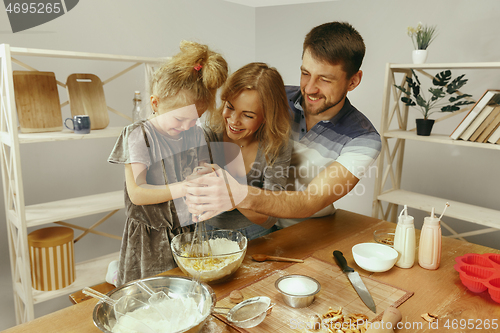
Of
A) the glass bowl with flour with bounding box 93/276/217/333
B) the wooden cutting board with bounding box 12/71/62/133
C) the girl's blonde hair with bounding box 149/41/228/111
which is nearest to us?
the glass bowl with flour with bounding box 93/276/217/333

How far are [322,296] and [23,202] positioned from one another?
154 centimetres

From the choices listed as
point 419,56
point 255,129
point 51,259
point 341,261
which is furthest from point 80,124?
point 419,56

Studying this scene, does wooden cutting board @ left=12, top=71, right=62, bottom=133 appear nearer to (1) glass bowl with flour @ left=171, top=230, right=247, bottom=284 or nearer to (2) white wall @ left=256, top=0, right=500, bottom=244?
(1) glass bowl with flour @ left=171, top=230, right=247, bottom=284

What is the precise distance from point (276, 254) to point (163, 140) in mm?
581

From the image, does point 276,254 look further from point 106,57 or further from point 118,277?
point 106,57

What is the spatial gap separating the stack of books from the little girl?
1.52 meters

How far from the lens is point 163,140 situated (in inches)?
52.8

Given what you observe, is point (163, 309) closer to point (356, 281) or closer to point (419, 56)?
point (356, 281)

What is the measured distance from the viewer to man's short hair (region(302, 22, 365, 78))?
1.50m

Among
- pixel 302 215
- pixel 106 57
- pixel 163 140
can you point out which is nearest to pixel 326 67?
pixel 302 215

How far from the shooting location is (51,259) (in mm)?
1911

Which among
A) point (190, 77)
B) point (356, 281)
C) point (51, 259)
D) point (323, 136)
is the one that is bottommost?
point (51, 259)

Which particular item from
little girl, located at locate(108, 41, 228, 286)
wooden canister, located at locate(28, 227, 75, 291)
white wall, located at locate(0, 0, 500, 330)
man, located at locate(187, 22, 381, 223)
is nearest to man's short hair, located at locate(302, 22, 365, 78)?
man, located at locate(187, 22, 381, 223)

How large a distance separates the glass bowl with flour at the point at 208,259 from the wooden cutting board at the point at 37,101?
49.2 inches
